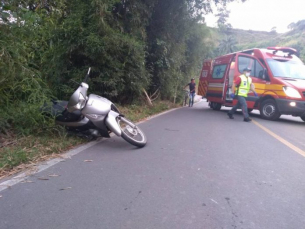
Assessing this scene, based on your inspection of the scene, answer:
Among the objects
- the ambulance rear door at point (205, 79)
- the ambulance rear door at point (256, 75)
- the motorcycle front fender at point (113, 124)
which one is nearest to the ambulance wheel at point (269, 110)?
the ambulance rear door at point (256, 75)

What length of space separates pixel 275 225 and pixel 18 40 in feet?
16.2

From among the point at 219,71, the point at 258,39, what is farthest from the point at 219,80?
the point at 258,39

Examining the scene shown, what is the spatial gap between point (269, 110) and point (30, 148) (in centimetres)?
888

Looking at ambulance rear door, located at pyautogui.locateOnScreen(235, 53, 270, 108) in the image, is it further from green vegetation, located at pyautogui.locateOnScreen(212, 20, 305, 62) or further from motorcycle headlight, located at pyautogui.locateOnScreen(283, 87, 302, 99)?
green vegetation, located at pyautogui.locateOnScreen(212, 20, 305, 62)

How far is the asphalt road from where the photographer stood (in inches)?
120

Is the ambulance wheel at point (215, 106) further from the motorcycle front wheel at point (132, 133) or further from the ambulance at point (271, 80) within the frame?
the motorcycle front wheel at point (132, 133)

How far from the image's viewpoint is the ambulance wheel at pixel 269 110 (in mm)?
11305

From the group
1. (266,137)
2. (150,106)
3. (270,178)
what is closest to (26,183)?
(270,178)

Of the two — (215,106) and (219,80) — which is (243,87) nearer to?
(219,80)

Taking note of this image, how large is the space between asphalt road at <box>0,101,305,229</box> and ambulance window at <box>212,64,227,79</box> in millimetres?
8767

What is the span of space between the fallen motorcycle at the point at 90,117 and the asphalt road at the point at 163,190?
294 mm

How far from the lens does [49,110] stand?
6137mm

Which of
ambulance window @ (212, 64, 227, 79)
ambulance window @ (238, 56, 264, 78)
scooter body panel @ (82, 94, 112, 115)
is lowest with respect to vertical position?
scooter body panel @ (82, 94, 112, 115)

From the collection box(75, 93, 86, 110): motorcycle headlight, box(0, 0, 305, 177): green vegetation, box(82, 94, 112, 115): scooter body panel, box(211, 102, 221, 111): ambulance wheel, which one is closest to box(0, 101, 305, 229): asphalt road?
box(82, 94, 112, 115): scooter body panel
